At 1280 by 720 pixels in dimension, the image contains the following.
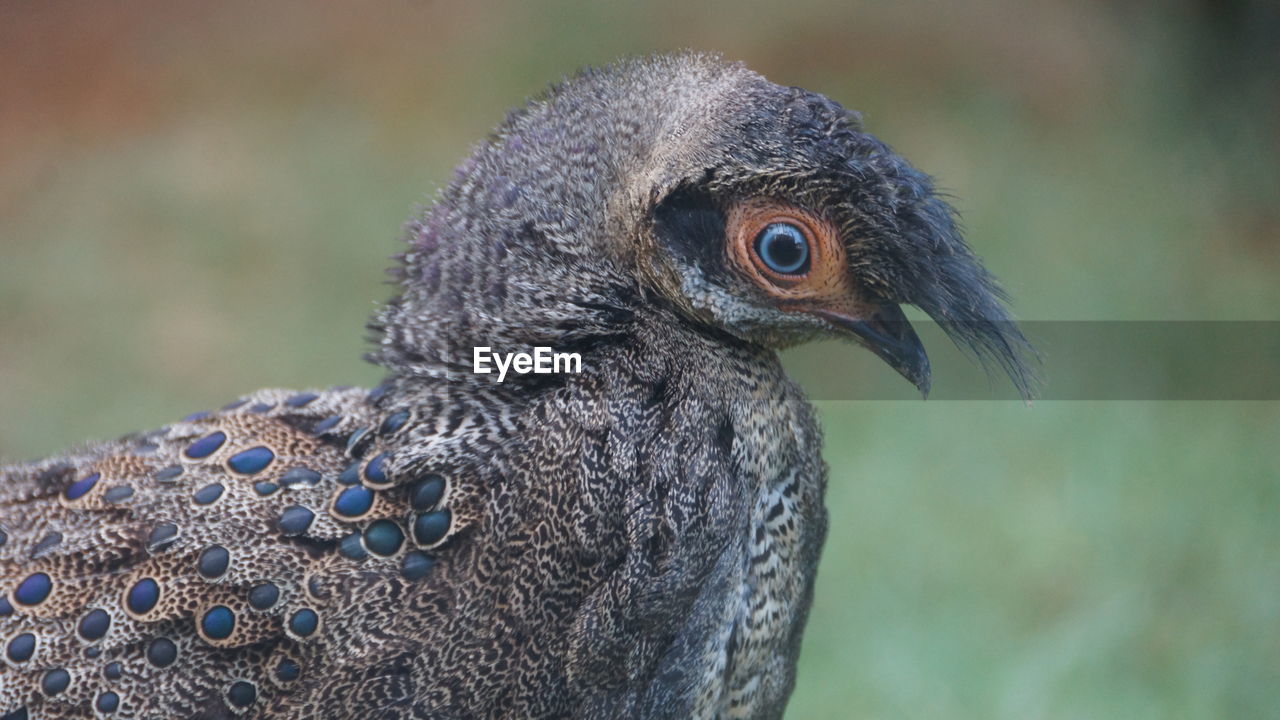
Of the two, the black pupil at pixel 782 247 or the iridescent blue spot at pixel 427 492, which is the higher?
the black pupil at pixel 782 247

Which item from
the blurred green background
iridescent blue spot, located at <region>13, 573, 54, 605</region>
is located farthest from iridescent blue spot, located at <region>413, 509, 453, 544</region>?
the blurred green background

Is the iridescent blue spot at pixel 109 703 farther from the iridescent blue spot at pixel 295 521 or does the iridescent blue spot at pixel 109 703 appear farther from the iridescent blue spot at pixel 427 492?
the iridescent blue spot at pixel 427 492

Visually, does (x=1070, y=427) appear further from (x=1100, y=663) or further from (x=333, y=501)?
(x=333, y=501)

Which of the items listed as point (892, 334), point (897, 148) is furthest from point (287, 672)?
point (897, 148)

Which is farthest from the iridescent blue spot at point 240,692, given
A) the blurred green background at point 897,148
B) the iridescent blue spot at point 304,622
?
the blurred green background at point 897,148

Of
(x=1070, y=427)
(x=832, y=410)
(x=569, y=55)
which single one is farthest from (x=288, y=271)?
(x=1070, y=427)

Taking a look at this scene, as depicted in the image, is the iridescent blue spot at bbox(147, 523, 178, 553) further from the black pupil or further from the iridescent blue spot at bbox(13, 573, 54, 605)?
the black pupil
